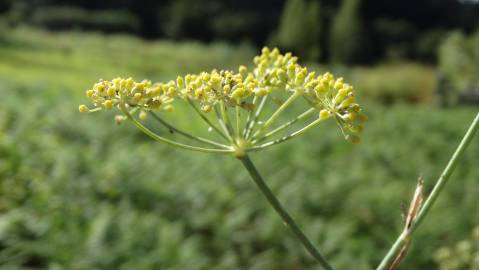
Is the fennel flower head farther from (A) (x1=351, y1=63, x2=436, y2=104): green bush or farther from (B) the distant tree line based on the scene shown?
(A) (x1=351, y1=63, x2=436, y2=104): green bush

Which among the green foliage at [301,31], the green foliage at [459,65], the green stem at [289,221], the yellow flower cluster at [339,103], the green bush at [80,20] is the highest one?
the green bush at [80,20]

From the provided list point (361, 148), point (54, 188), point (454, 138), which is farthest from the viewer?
point (454, 138)

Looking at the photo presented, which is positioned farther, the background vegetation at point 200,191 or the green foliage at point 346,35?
the green foliage at point 346,35

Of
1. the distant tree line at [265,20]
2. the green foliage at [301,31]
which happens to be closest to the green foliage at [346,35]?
the distant tree line at [265,20]

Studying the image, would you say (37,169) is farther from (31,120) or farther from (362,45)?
(362,45)

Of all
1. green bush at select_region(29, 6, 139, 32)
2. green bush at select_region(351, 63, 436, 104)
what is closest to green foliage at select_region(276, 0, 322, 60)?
green bush at select_region(351, 63, 436, 104)

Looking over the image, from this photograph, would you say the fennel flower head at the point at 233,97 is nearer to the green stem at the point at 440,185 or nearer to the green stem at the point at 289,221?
the green stem at the point at 289,221

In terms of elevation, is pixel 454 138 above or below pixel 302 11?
below

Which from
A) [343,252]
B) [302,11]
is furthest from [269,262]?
[302,11]

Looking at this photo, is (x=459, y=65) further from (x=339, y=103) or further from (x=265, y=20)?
(x=339, y=103)
